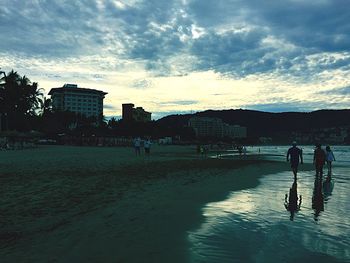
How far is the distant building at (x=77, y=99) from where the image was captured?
17475 cm

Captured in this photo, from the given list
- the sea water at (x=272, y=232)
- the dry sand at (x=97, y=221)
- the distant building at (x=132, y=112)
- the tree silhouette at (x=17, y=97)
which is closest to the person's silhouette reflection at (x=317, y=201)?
the sea water at (x=272, y=232)

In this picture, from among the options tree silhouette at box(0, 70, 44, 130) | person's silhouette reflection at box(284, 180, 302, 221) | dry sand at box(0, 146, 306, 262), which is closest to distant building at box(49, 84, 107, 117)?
tree silhouette at box(0, 70, 44, 130)

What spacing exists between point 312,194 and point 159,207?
555 centimetres

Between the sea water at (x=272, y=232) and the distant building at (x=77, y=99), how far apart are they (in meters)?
169

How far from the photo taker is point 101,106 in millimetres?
189250

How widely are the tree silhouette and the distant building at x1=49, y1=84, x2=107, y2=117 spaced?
4328 inches

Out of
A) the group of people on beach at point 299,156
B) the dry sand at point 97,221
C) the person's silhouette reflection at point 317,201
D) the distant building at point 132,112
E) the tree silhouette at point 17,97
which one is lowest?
the person's silhouette reflection at point 317,201

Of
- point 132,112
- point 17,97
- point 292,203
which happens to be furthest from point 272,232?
point 132,112

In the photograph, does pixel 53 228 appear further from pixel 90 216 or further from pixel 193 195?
pixel 193 195

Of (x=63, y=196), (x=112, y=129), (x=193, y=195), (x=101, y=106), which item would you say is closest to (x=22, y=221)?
(x=63, y=196)

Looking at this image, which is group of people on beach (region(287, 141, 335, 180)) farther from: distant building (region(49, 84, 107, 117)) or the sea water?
distant building (region(49, 84, 107, 117))

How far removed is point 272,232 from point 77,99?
178 m

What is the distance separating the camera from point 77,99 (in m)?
177

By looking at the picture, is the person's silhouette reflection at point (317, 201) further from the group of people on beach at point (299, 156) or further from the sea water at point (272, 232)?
the group of people on beach at point (299, 156)
